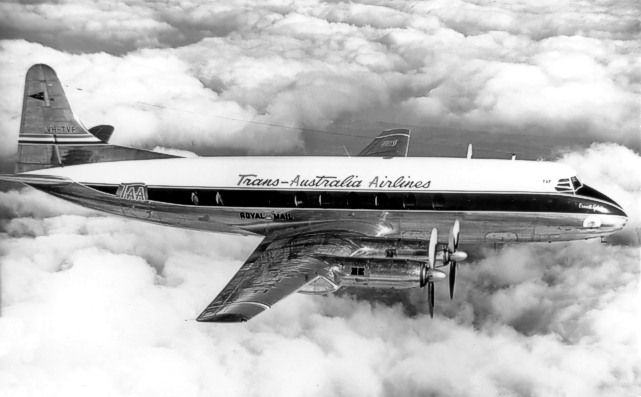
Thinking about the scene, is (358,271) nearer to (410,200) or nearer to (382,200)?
(382,200)

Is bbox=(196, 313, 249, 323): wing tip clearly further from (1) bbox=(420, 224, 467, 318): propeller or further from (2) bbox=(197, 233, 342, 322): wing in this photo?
(1) bbox=(420, 224, 467, 318): propeller

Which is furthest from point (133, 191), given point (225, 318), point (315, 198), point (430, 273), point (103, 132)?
point (430, 273)

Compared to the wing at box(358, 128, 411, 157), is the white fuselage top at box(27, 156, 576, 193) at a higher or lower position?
lower

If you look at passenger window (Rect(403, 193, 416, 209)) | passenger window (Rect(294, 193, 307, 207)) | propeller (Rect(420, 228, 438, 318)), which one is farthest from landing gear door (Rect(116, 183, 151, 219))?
propeller (Rect(420, 228, 438, 318))

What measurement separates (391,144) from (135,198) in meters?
13.6

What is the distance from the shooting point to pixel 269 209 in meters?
26.3

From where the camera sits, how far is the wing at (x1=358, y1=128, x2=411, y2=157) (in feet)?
105

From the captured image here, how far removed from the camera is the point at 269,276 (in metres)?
21.7

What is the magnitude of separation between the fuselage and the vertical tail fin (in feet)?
2.50

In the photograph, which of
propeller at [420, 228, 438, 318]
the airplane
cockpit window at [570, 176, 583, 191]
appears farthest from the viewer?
cockpit window at [570, 176, 583, 191]

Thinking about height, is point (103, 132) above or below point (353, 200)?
above

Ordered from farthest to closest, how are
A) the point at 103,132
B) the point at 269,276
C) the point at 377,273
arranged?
the point at 103,132
the point at 269,276
the point at 377,273

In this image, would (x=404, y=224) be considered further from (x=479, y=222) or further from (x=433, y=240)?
(x=433, y=240)

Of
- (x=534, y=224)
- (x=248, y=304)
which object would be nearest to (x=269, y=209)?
(x=248, y=304)
